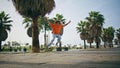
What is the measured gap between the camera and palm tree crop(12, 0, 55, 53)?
912 inches

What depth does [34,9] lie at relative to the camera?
23.1m

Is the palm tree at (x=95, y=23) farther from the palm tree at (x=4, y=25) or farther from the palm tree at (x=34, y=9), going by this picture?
the palm tree at (x=34, y=9)

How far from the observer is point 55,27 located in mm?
11461

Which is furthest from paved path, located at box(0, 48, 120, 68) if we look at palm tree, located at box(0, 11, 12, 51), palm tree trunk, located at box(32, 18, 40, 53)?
palm tree, located at box(0, 11, 12, 51)

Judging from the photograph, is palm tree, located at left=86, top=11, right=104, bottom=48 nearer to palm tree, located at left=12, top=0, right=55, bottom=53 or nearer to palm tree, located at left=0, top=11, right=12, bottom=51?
palm tree, located at left=0, top=11, right=12, bottom=51

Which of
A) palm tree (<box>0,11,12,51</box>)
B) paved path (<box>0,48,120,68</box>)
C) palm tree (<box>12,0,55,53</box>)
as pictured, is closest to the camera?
paved path (<box>0,48,120,68</box>)

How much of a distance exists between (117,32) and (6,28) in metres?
110

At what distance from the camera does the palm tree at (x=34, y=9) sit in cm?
2316

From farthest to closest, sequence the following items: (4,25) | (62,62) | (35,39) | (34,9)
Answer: (4,25) → (35,39) → (34,9) → (62,62)

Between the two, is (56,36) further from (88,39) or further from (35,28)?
(88,39)

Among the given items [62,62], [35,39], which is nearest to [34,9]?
[35,39]

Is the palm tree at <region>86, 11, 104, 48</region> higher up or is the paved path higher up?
the palm tree at <region>86, 11, 104, 48</region>

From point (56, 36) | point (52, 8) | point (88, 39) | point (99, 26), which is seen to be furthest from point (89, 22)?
point (56, 36)

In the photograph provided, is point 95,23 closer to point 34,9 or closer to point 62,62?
point 34,9
